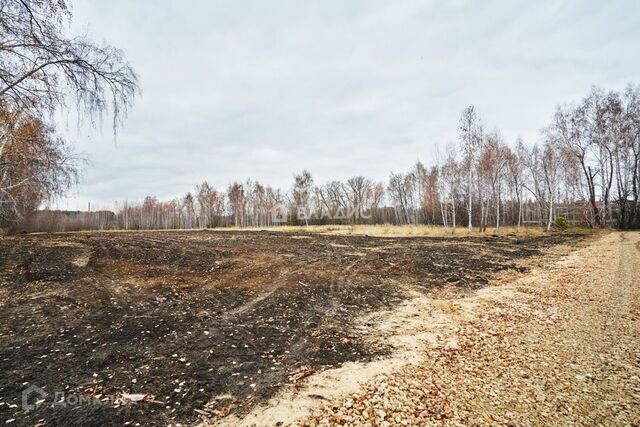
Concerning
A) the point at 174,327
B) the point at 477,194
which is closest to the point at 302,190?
the point at 477,194

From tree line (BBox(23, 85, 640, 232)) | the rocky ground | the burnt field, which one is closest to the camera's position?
the rocky ground

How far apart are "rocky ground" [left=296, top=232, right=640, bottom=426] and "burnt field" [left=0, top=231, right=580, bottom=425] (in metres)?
1.10

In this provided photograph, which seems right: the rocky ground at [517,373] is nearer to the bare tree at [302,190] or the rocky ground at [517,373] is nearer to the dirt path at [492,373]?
the dirt path at [492,373]

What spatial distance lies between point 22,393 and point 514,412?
646cm

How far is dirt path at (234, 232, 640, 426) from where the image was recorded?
360 cm

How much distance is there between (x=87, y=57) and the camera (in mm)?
5191

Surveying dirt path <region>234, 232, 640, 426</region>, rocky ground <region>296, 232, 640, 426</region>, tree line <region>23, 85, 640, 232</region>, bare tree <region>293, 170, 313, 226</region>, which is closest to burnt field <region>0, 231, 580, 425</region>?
dirt path <region>234, 232, 640, 426</region>

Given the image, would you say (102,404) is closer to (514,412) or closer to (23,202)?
(514,412)

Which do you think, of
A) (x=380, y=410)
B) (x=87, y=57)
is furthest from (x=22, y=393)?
(x=87, y=57)

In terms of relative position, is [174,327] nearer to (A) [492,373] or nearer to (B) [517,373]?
(A) [492,373]

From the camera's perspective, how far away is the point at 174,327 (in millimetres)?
6465

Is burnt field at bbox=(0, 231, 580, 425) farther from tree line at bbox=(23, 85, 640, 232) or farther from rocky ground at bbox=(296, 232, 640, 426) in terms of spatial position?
tree line at bbox=(23, 85, 640, 232)

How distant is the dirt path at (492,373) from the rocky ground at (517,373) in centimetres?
1

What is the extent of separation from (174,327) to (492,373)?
20.6 ft
